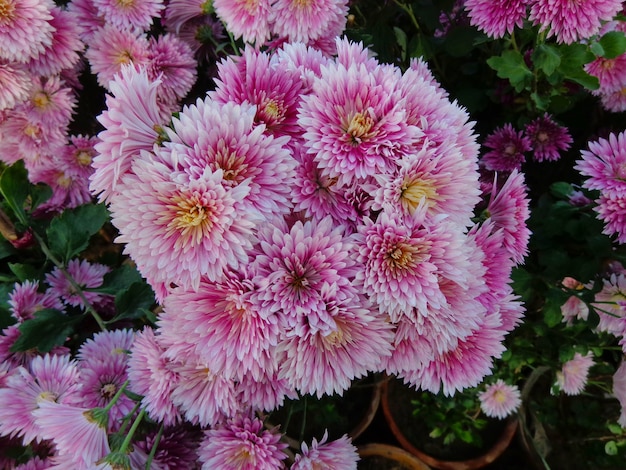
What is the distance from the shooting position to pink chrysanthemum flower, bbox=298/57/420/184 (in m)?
0.51

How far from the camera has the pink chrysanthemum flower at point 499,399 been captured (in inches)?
42.4

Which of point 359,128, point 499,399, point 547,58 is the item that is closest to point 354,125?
point 359,128

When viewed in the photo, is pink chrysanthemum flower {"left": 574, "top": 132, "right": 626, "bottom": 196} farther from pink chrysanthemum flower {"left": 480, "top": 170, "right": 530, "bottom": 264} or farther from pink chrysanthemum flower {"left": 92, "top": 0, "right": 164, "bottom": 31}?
pink chrysanthemum flower {"left": 92, "top": 0, "right": 164, "bottom": 31}

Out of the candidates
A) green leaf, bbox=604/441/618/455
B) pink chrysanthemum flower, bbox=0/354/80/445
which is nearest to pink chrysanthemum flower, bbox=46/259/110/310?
pink chrysanthemum flower, bbox=0/354/80/445

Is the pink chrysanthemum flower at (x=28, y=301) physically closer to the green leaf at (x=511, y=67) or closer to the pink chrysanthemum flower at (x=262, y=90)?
the pink chrysanthemum flower at (x=262, y=90)

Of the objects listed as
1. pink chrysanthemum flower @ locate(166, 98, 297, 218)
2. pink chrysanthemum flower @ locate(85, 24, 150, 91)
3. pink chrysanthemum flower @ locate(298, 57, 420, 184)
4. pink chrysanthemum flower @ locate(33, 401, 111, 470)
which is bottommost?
pink chrysanthemum flower @ locate(33, 401, 111, 470)

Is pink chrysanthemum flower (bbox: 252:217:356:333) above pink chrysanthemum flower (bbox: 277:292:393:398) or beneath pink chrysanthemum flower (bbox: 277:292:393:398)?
above

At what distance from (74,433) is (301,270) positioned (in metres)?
0.38

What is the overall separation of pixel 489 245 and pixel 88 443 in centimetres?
57

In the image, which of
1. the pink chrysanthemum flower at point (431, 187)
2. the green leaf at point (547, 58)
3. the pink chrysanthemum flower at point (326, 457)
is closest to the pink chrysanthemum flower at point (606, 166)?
the green leaf at point (547, 58)

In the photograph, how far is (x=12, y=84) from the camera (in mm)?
867

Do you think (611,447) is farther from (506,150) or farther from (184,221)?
(184,221)

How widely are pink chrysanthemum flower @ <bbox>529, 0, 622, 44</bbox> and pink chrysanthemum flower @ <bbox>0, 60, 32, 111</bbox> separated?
2.89ft

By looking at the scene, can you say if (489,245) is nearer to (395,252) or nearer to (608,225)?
(395,252)
